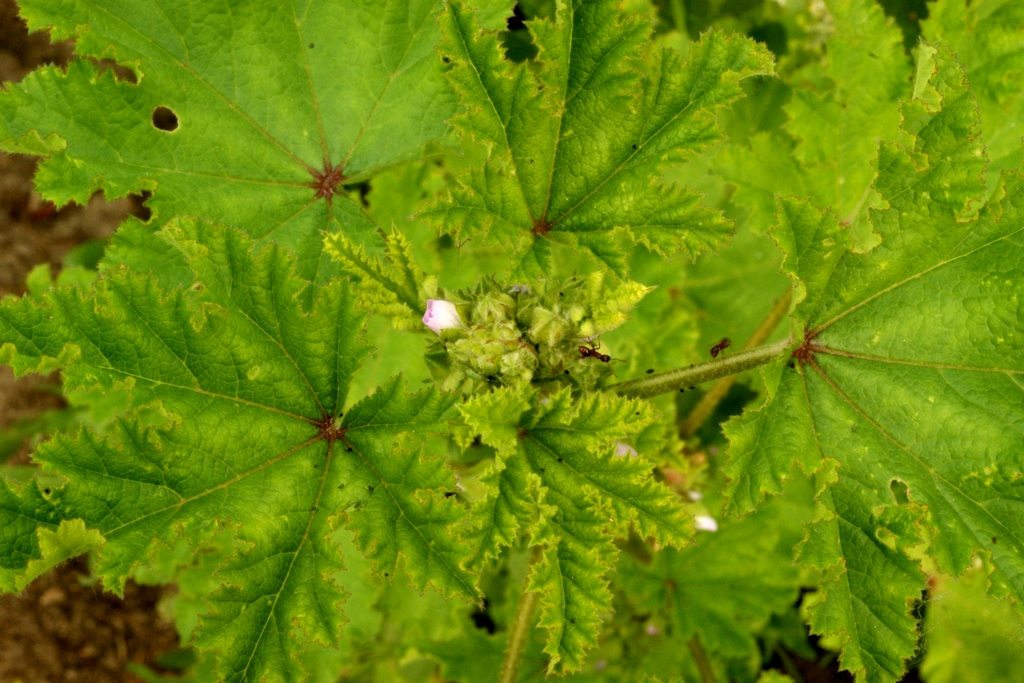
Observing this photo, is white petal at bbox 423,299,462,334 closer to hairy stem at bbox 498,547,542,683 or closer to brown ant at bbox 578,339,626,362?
brown ant at bbox 578,339,626,362

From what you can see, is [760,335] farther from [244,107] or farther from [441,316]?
[244,107]

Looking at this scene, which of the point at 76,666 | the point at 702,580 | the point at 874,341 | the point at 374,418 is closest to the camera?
the point at 374,418

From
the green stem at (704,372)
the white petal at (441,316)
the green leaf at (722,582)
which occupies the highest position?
the white petal at (441,316)

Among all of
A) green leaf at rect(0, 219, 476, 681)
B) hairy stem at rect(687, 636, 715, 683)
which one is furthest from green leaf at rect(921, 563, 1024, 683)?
green leaf at rect(0, 219, 476, 681)

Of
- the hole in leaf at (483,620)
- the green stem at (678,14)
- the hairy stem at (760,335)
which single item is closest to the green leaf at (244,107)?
the hairy stem at (760,335)

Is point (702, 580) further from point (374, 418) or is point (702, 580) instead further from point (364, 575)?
point (374, 418)

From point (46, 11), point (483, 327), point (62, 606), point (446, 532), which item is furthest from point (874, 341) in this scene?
point (62, 606)

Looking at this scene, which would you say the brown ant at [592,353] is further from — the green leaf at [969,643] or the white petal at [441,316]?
the green leaf at [969,643]
